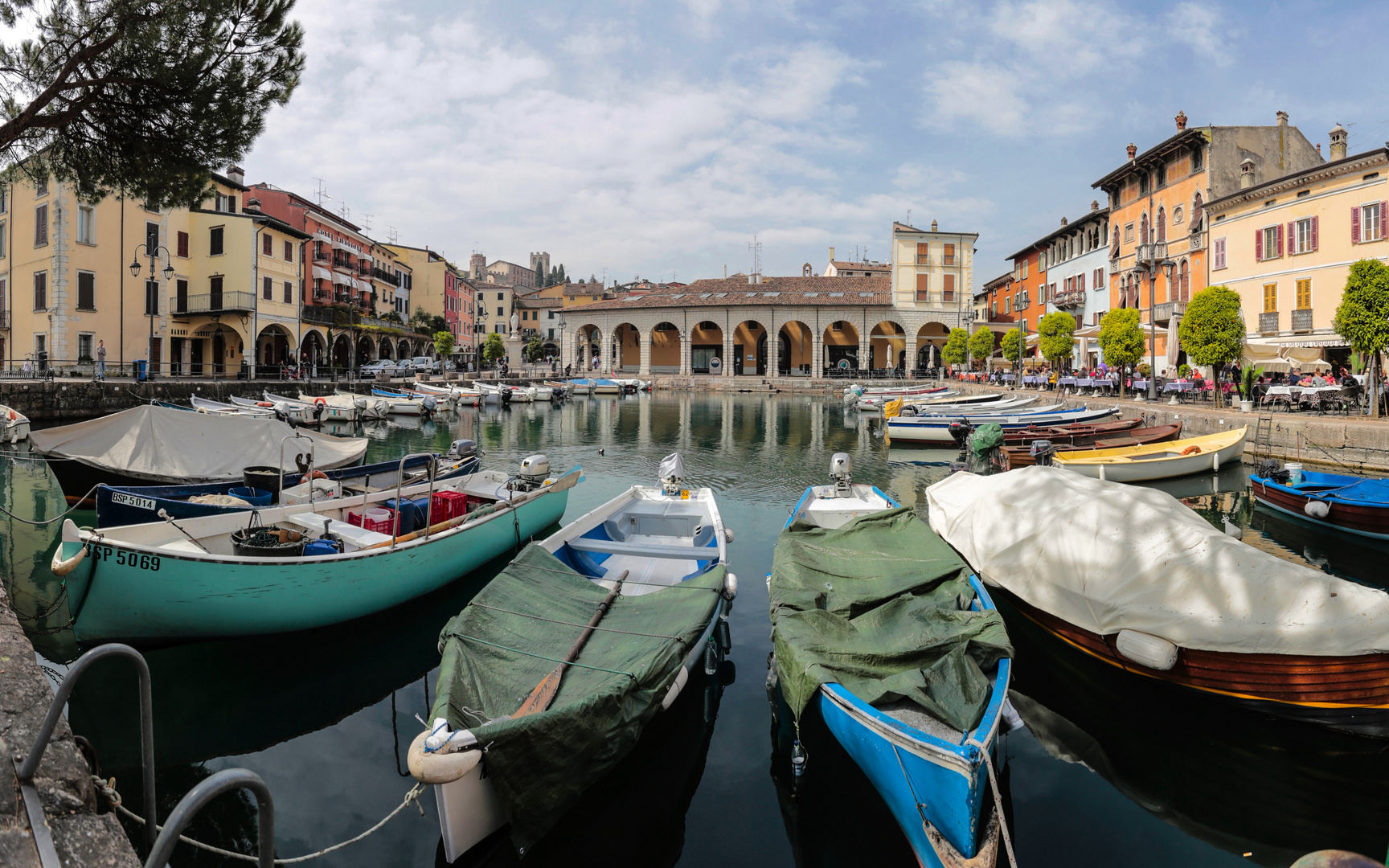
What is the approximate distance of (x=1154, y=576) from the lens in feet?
19.9

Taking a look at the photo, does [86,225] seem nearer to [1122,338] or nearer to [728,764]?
[728,764]

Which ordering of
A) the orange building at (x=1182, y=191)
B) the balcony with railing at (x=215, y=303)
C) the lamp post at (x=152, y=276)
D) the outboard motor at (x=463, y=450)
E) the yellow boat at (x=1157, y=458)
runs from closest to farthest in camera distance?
the outboard motor at (x=463, y=450) < the yellow boat at (x=1157, y=458) < the orange building at (x=1182, y=191) < the lamp post at (x=152, y=276) < the balcony with railing at (x=215, y=303)

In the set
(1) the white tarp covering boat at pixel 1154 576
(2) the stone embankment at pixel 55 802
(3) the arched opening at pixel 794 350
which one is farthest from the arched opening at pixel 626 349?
(2) the stone embankment at pixel 55 802

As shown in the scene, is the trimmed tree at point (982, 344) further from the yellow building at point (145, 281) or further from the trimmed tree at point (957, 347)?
the yellow building at point (145, 281)

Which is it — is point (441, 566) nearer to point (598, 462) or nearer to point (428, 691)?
point (428, 691)

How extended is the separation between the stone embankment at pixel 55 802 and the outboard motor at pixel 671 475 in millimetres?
7454

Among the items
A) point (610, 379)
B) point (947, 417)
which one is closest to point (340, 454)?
point (947, 417)

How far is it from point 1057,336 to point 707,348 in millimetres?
33503

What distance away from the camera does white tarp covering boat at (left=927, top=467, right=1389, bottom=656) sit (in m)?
5.40

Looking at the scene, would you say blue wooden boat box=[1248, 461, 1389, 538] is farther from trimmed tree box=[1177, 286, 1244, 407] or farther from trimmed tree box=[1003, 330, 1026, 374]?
trimmed tree box=[1003, 330, 1026, 374]

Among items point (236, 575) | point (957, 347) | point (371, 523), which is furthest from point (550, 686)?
point (957, 347)

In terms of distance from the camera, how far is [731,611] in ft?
29.5

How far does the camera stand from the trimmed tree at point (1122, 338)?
93.8 feet

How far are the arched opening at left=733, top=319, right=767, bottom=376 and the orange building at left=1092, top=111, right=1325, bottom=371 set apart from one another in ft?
98.1
